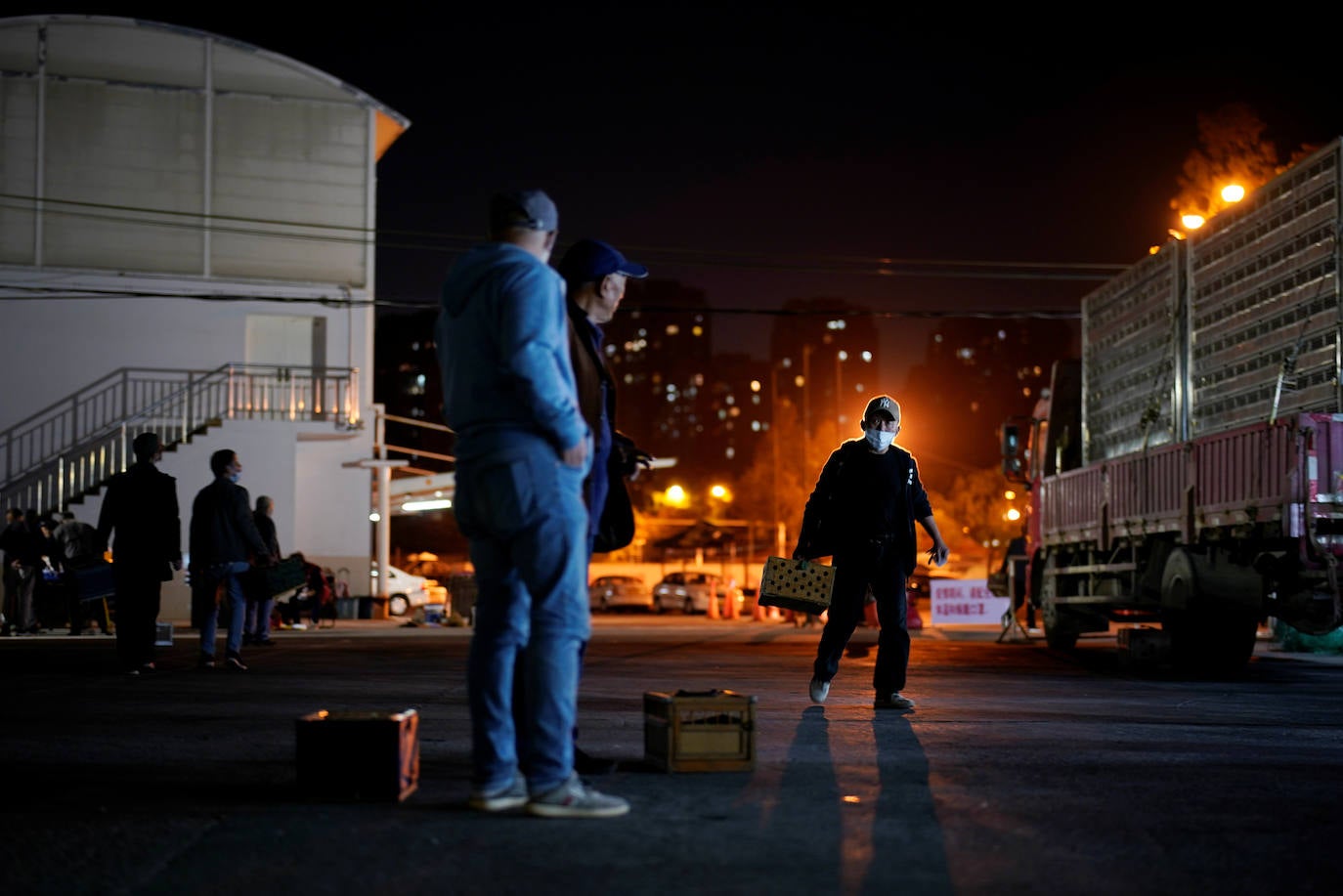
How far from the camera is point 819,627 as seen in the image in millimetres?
29234

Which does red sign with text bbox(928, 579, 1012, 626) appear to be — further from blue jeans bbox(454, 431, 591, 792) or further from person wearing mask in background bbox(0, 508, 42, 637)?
blue jeans bbox(454, 431, 591, 792)

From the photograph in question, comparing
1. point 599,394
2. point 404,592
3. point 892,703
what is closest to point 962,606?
point 404,592

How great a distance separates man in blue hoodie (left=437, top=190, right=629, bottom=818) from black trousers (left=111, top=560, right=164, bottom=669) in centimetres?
797

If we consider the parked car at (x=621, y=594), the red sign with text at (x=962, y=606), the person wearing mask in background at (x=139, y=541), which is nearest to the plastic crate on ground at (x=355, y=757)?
the person wearing mask in background at (x=139, y=541)

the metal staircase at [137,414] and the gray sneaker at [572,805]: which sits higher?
the metal staircase at [137,414]

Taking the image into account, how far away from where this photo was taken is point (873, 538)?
9289mm

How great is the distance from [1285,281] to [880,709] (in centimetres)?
655

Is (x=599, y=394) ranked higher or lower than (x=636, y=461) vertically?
higher

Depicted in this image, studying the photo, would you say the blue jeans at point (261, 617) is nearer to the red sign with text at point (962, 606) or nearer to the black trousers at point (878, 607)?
the black trousers at point (878, 607)

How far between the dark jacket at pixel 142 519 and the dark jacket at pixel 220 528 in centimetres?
101

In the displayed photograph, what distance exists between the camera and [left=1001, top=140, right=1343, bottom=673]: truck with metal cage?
12547 mm

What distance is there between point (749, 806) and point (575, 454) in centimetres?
124

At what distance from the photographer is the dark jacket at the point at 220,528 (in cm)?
1359

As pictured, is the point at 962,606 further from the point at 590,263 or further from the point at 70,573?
the point at 590,263
